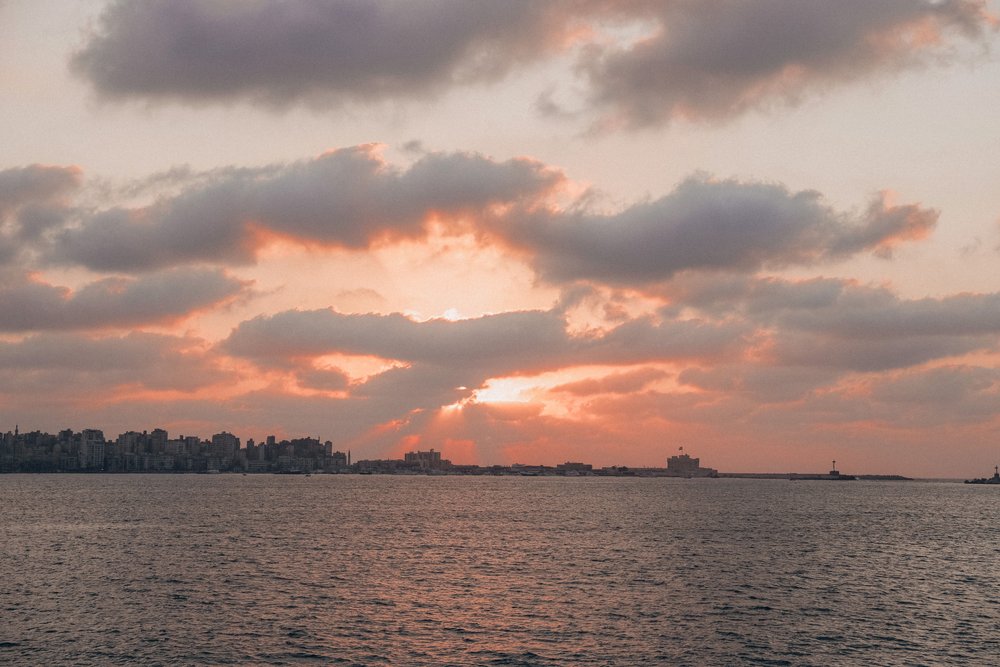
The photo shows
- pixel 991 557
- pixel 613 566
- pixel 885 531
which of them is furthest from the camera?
pixel 885 531

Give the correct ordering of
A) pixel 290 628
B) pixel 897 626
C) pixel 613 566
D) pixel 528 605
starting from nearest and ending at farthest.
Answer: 1. pixel 290 628
2. pixel 897 626
3. pixel 528 605
4. pixel 613 566

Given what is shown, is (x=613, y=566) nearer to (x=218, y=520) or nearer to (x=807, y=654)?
(x=807, y=654)

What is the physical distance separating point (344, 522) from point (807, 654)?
133 m

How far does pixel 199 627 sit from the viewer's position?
232 ft

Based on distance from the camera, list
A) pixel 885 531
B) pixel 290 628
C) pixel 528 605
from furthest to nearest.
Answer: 1. pixel 885 531
2. pixel 528 605
3. pixel 290 628

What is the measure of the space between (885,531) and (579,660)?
5651 inches

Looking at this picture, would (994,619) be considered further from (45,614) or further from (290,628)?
(45,614)

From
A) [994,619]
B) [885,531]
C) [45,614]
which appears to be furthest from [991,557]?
[45,614]

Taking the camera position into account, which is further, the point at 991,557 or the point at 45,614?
the point at 991,557

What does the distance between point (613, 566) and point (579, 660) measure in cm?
4984

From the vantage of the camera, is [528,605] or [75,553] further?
[75,553]

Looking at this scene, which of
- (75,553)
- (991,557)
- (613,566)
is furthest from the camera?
(991,557)

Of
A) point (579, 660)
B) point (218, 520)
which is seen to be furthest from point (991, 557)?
point (218, 520)

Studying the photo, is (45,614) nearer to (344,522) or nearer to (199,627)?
(199,627)
